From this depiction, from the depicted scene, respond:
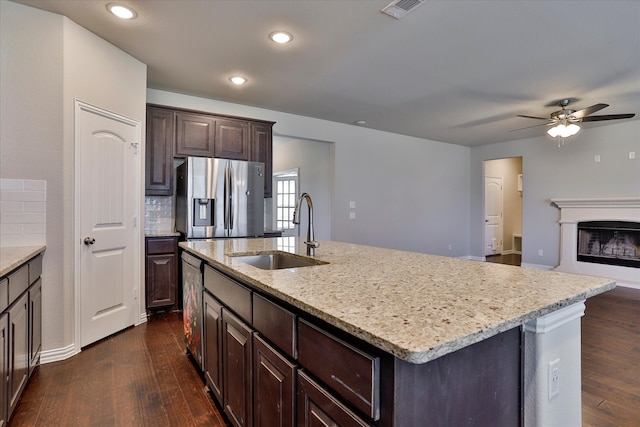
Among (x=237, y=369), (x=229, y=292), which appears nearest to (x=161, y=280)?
(x=229, y=292)

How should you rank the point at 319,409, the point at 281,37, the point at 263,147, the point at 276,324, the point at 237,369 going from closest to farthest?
the point at 319,409 → the point at 276,324 → the point at 237,369 → the point at 281,37 → the point at 263,147

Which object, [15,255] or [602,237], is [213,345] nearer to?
[15,255]

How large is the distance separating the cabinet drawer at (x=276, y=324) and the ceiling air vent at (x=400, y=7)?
7.03 ft

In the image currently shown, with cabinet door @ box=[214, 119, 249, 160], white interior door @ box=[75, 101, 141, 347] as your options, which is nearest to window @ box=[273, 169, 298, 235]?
cabinet door @ box=[214, 119, 249, 160]

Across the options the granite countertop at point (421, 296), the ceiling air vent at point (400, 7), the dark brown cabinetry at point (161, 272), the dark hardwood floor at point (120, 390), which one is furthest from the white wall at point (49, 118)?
the ceiling air vent at point (400, 7)

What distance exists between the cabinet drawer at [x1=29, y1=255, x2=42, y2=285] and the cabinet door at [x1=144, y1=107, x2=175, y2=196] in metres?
1.43

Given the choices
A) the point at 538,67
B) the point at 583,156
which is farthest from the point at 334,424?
the point at 583,156

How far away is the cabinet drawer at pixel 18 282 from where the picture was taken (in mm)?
1691

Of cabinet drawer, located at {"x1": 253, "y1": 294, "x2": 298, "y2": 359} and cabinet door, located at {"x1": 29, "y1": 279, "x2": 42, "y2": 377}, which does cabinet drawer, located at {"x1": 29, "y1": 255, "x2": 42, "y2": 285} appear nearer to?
cabinet door, located at {"x1": 29, "y1": 279, "x2": 42, "y2": 377}

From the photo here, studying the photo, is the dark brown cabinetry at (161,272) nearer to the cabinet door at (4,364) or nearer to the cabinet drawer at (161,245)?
the cabinet drawer at (161,245)

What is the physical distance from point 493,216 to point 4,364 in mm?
8800

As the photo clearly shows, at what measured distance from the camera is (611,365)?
2.48 meters

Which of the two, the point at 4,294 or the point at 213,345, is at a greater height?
the point at 4,294

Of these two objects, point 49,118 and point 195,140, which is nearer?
point 49,118
